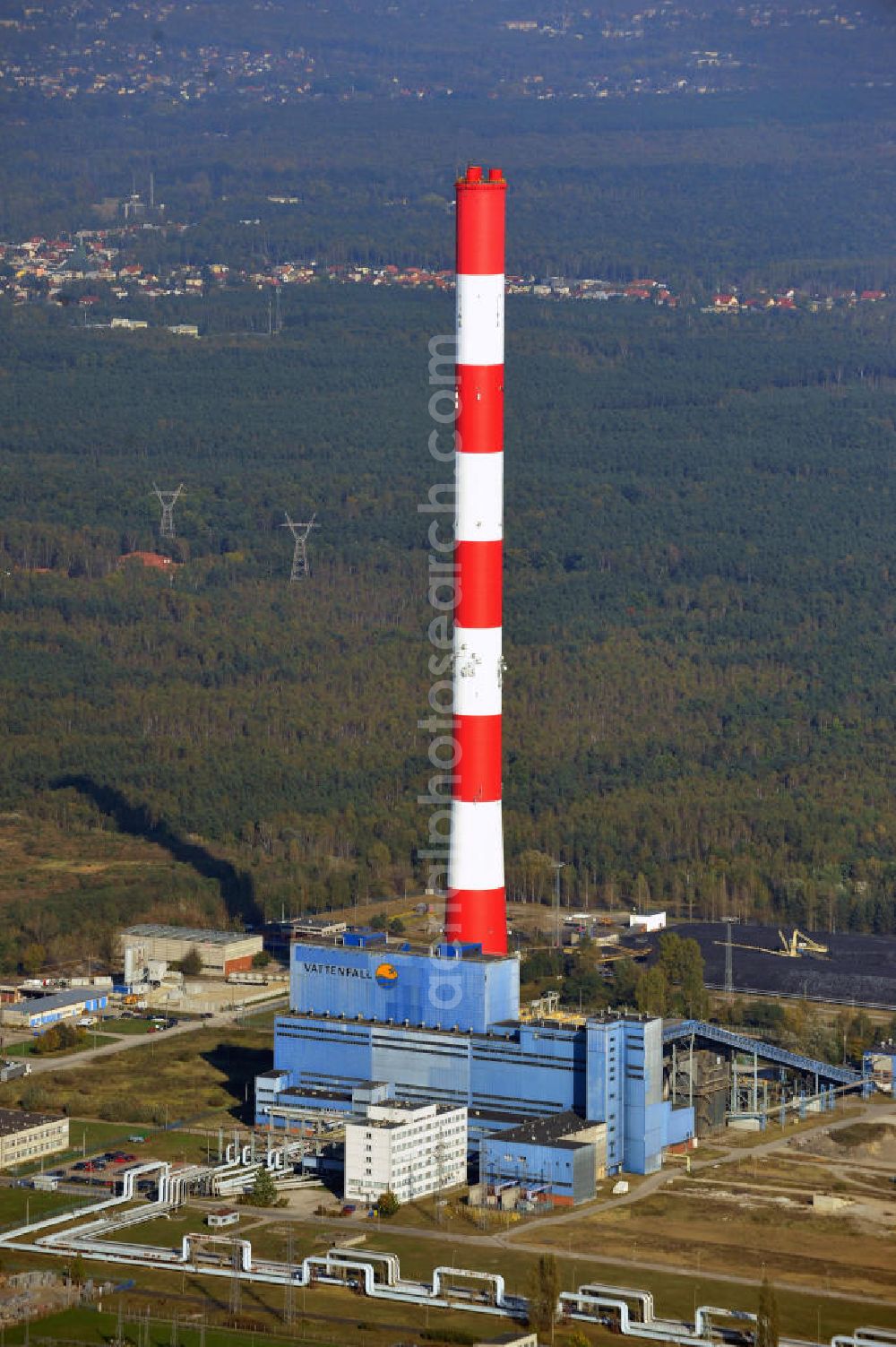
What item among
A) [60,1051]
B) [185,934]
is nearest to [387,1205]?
[60,1051]

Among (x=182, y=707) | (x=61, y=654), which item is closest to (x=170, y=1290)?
(x=182, y=707)

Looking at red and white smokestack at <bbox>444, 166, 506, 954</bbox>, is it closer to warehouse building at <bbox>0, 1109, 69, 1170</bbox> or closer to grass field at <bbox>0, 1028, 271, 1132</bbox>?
grass field at <bbox>0, 1028, 271, 1132</bbox>

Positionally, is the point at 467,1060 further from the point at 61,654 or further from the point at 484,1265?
the point at 61,654

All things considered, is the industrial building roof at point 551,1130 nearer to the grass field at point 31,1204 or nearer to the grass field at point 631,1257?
the grass field at point 631,1257

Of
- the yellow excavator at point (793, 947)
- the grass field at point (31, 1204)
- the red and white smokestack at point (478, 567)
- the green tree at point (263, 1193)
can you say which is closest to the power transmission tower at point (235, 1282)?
the green tree at point (263, 1193)

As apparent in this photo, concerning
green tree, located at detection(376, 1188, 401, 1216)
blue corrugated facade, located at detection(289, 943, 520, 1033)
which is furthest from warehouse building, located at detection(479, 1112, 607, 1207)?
blue corrugated facade, located at detection(289, 943, 520, 1033)
